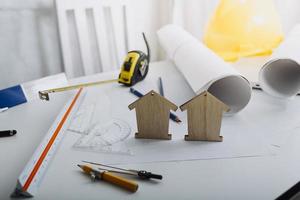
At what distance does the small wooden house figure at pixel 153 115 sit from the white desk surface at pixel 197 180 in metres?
0.09

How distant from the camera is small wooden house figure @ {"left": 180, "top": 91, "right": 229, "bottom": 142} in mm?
516

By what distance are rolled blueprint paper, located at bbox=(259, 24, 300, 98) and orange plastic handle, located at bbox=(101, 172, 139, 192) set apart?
46 cm

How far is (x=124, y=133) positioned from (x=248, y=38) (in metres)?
0.61

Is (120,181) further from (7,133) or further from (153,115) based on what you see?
(7,133)

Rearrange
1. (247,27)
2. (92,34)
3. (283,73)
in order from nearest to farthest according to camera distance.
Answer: (283,73), (247,27), (92,34)

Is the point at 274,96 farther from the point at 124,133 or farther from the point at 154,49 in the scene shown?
the point at 154,49

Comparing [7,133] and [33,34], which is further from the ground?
[33,34]

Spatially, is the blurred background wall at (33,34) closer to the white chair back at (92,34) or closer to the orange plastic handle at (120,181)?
the white chair back at (92,34)

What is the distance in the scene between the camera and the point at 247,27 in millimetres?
913

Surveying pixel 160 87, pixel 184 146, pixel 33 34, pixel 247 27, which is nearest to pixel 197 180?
pixel 184 146

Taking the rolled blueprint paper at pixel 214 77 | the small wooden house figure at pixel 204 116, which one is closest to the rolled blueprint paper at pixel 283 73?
the rolled blueprint paper at pixel 214 77

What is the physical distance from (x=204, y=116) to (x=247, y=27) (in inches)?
21.0

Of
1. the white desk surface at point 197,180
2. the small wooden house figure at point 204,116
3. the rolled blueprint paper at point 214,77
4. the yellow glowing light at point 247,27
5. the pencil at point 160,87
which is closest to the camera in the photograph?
the white desk surface at point 197,180

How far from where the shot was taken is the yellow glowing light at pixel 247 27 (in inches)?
35.5
